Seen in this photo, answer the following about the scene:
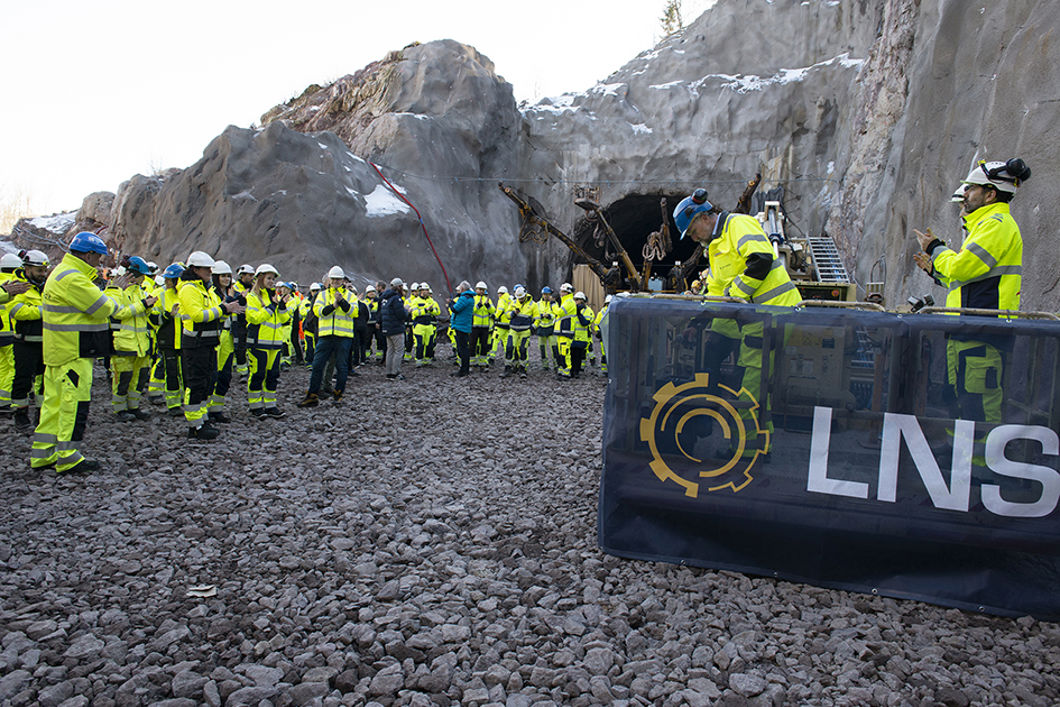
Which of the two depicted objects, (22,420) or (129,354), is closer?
(22,420)

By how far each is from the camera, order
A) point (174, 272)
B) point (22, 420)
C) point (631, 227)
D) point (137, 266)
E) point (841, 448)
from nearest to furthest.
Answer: point (841, 448) < point (22, 420) < point (174, 272) < point (137, 266) < point (631, 227)

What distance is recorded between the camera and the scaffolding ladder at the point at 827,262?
1671 centimetres

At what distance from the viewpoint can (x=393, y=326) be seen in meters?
11.8

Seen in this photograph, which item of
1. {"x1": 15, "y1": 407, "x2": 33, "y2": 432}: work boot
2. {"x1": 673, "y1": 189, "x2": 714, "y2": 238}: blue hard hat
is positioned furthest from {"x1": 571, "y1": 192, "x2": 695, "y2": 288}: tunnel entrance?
{"x1": 15, "y1": 407, "x2": 33, "y2": 432}: work boot

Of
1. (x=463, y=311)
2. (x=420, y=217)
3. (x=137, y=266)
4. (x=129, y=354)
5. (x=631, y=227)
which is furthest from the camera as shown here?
(x=631, y=227)

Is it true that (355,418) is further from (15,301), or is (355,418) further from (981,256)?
(981,256)

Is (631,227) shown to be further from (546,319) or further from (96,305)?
(96,305)

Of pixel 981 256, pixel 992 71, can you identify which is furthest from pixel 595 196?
pixel 981 256

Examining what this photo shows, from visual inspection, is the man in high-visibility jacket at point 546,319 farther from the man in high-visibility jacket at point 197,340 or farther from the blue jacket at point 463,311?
the man in high-visibility jacket at point 197,340

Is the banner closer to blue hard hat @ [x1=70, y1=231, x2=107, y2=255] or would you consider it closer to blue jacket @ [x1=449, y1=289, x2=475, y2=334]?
blue hard hat @ [x1=70, y1=231, x2=107, y2=255]

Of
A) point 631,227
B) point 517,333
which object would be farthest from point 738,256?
point 631,227

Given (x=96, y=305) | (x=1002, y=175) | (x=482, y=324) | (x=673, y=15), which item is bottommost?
(x=482, y=324)

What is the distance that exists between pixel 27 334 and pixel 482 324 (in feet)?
26.8

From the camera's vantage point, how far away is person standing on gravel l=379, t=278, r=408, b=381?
1168cm
